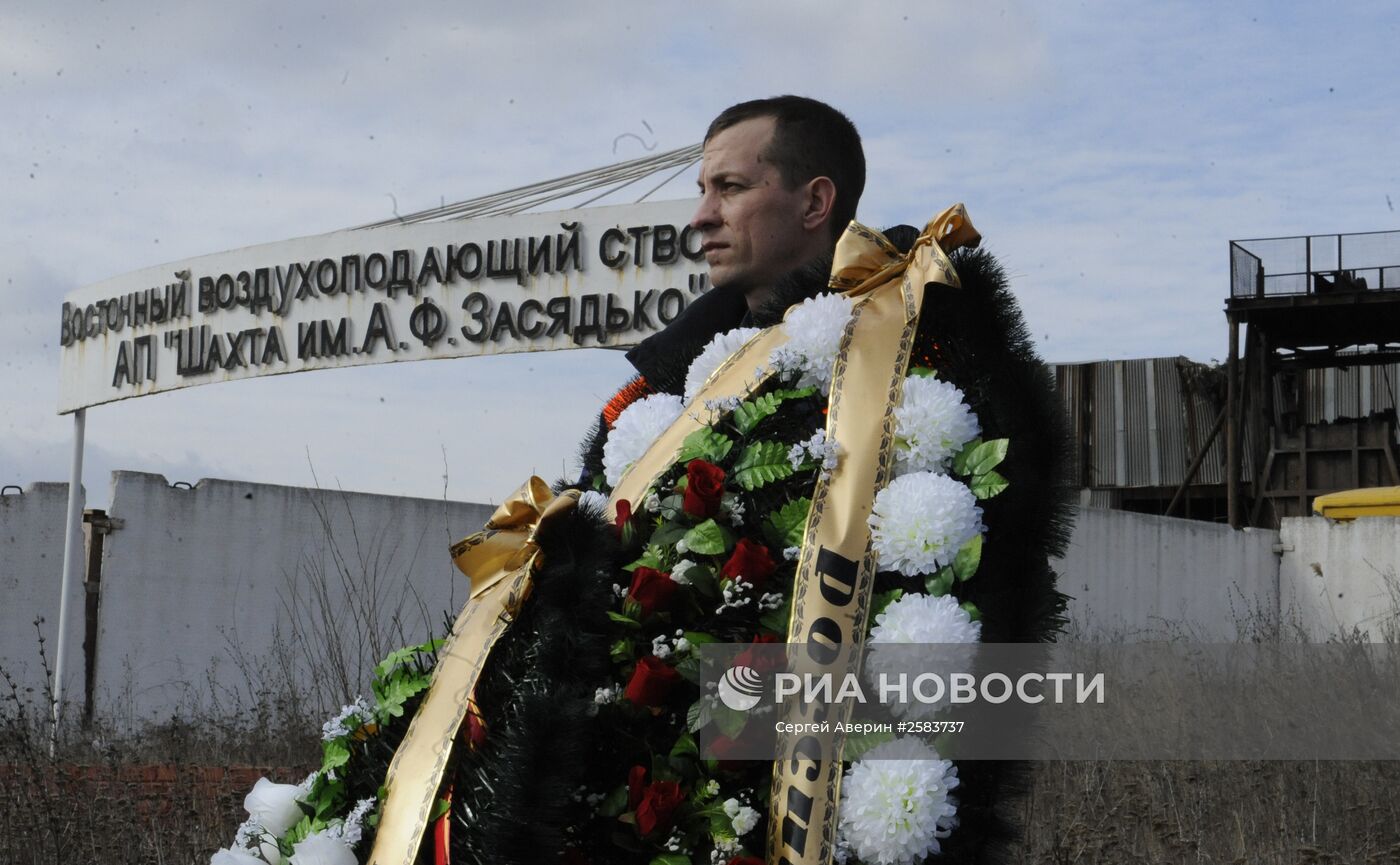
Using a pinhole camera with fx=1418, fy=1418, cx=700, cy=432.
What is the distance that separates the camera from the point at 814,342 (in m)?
2.02

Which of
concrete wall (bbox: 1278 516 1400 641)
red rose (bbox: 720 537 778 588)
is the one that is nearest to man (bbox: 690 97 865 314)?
red rose (bbox: 720 537 778 588)

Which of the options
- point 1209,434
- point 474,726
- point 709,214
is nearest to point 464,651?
point 474,726

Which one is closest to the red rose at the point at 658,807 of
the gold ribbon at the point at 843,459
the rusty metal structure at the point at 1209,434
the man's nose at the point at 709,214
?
the gold ribbon at the point at 843,459

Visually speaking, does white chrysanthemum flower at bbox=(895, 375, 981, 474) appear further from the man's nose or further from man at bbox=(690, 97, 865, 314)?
the man's nose

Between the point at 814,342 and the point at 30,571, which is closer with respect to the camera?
the point at 814,342

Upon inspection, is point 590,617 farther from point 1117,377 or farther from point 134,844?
point 1117,377

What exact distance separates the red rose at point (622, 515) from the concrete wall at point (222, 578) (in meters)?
7.31

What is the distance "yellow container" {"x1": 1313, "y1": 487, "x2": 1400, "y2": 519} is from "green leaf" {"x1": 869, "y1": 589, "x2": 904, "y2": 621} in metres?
13.4

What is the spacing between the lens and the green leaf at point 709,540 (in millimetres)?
1868

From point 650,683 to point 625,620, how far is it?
3.8 inches

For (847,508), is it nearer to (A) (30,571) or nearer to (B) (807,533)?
(B) (807,533)

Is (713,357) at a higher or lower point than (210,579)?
higher

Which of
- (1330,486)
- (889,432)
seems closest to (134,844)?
(889,432)

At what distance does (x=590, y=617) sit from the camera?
1.82 m
